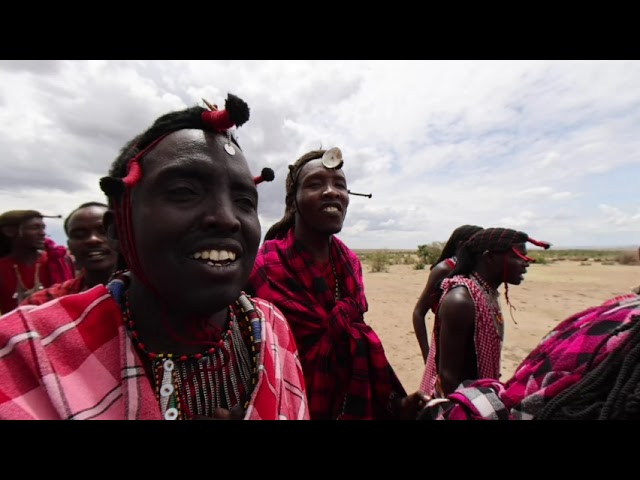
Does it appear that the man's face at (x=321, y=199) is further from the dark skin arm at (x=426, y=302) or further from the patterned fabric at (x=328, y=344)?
the dark skin arm at (x=426, y=302)

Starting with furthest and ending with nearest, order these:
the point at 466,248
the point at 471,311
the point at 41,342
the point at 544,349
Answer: the point at 466,248
the point at 471,311
the point at 544,349
the point at 41,342

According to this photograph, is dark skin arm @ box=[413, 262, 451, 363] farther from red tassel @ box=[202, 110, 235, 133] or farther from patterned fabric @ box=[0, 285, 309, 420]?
red tassel @ box=[202, 110, 235, 133]

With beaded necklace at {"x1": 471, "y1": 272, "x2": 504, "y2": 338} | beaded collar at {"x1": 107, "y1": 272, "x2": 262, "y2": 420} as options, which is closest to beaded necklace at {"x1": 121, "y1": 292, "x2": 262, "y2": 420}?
beaded collar at {"x1": 107, "y1": 272, "x2": 262, "y2": 420}

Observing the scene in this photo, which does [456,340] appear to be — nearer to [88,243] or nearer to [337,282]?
[337,282]

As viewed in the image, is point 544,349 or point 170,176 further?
point 544,349

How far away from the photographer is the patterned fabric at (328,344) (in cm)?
202

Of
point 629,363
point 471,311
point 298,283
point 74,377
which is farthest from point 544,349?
point 74,377

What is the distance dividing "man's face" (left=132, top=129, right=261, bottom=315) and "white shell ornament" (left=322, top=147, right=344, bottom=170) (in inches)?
48.9

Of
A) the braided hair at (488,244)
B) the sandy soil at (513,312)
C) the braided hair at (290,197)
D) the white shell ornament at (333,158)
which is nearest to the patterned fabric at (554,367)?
the braided hair at (488,244)

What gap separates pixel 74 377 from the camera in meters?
0.89

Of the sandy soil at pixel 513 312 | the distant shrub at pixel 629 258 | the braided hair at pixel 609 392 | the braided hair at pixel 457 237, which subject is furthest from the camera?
the sandy soil at pixel 513 312

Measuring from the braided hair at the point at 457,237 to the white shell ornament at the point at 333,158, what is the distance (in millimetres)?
2412
